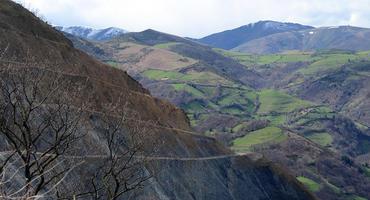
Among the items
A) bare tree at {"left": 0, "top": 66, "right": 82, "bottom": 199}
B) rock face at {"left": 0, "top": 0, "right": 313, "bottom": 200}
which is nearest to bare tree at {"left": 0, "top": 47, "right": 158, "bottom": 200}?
bare tree at {"left": 0, "top": 66, "right": 82, "bottom": 199}

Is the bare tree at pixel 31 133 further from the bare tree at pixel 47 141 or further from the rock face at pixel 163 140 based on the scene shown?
the rock face at pixel 163 140

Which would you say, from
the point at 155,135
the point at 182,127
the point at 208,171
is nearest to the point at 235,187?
the point at 208,171

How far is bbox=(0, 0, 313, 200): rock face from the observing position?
9119cm

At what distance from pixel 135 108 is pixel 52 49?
1737 centimetres

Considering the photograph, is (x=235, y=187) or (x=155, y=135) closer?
(x=155, y=135)

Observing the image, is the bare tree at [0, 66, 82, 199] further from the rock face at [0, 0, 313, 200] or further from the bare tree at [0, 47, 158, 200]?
the rock face at [0, 0, 313, 200]

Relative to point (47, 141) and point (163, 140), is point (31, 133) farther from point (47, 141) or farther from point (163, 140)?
point (163, 140)

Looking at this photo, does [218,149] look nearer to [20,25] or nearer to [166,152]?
[166,152]

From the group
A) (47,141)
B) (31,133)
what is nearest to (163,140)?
(47,141)

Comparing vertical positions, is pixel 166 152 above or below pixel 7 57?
below

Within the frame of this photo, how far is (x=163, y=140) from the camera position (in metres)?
98.1

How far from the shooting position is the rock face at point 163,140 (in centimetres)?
9119

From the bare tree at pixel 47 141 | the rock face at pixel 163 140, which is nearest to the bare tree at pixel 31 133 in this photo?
the bare tree at pixel 47 141

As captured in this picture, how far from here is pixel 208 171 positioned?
357ft
